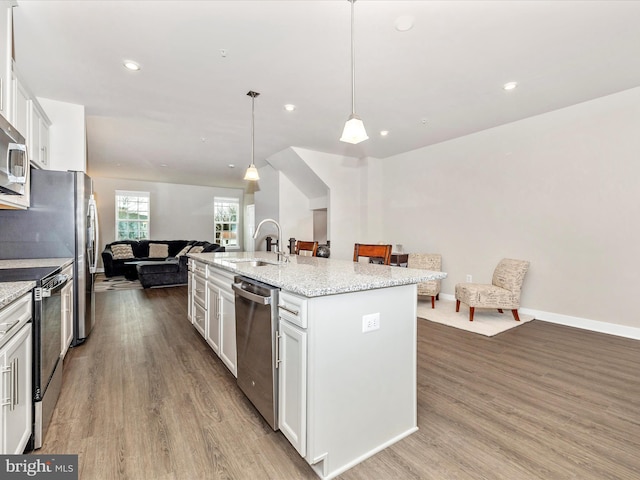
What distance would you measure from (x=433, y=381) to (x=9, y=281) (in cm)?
279

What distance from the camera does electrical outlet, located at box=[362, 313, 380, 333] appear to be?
1.63 meters

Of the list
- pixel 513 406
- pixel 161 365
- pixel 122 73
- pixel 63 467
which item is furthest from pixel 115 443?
pixel 122 73

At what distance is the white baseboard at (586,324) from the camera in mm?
3453

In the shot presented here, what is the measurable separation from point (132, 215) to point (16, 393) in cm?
854

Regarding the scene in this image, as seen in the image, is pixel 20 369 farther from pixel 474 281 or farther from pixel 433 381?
pixel 474 281

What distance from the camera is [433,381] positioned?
96.5 inches

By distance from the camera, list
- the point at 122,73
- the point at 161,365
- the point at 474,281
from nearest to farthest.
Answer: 1. the point at 161,365
2. the point at 122,73
3. the point at 474,281

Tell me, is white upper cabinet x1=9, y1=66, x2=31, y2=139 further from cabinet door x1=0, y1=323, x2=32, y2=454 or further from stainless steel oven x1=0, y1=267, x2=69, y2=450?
cabinet door x1=0, y1=323, x2=32, y2=454

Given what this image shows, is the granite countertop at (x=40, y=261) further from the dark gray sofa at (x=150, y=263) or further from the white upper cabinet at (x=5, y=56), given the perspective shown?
the dark gray sofa at (x=150, y=263)

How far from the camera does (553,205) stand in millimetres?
4004

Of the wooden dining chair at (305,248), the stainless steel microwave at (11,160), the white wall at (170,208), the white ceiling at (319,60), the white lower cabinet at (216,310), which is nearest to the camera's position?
the stainless steel microwave at (11,160)

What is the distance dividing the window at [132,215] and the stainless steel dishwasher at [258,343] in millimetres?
8303

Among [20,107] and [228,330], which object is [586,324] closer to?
[228,330]
